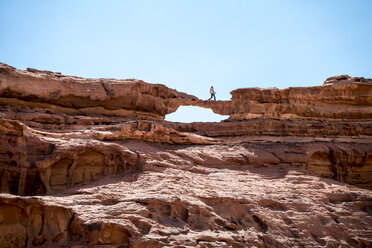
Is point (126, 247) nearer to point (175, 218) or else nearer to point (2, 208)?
point (175, 218)

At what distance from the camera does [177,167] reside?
1112cm

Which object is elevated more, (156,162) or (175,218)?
(156,162)

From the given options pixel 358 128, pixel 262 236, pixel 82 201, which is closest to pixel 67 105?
pixel 82 201

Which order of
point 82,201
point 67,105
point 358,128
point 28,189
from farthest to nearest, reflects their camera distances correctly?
point 358,128
point 67,105
point 28,189
point 82,201

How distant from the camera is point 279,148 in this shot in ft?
45.5

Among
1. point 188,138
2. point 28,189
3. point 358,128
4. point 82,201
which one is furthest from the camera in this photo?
point 358,128

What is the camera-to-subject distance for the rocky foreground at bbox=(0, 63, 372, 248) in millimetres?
7395

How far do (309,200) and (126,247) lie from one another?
20.1ft

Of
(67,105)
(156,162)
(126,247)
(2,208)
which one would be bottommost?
(126,247)

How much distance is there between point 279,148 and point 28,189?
9.45 m

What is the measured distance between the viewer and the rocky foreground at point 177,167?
7395 mm

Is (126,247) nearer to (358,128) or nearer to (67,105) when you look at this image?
(67,105)

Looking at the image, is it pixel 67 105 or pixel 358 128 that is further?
pixel 358 128

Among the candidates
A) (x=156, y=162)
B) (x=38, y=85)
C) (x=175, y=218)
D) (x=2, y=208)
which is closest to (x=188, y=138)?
(x=156, y=162)
